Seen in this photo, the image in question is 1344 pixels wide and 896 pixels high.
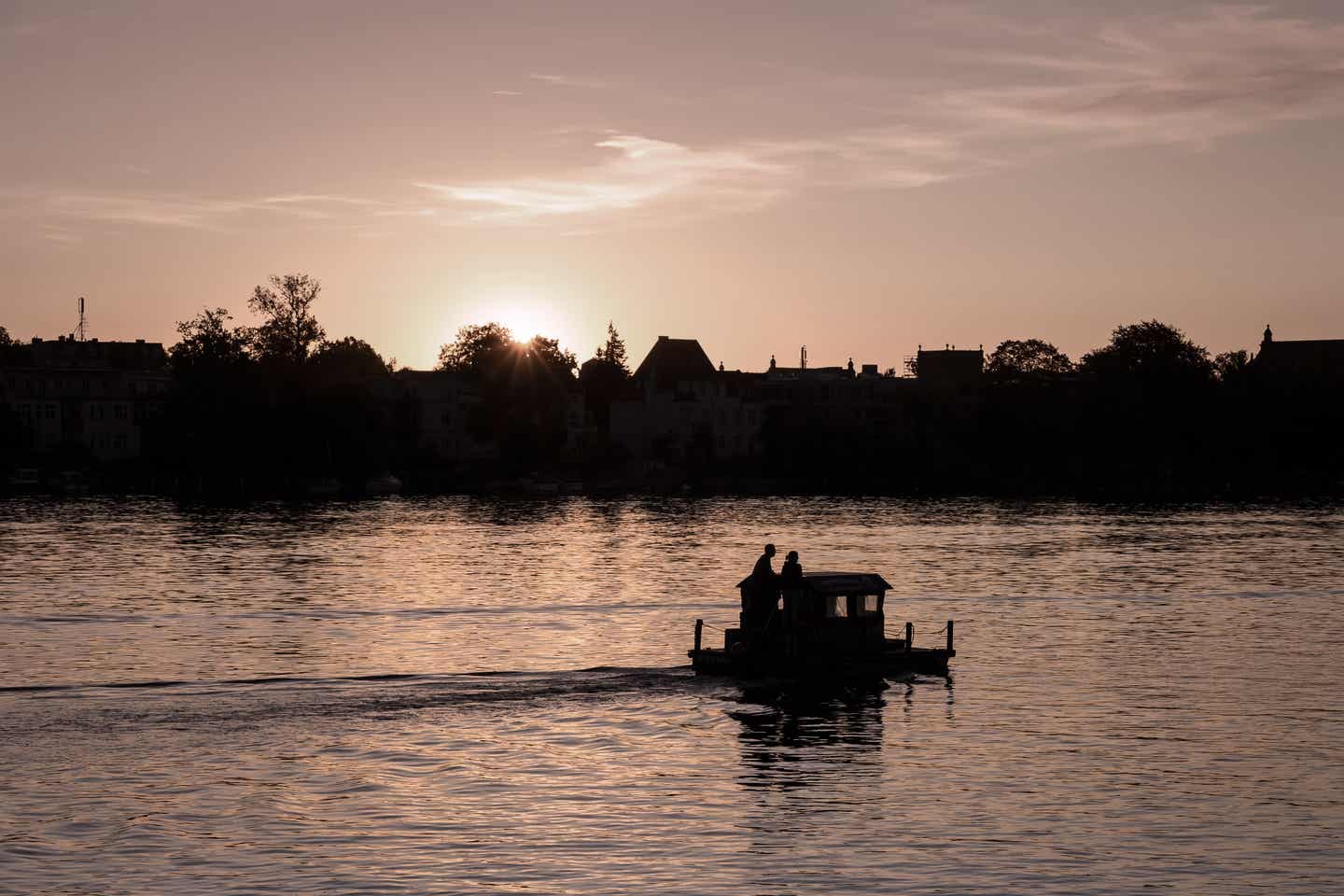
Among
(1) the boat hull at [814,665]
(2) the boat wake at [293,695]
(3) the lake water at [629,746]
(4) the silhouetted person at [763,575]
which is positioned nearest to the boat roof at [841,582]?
(4) the silhouetted person at [763,575]

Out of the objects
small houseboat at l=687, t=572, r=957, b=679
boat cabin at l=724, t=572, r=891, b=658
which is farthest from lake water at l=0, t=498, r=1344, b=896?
boat cabin at l=724, t=572, r=891, b=658

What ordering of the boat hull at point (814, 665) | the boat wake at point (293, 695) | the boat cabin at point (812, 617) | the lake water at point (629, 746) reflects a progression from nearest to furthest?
the lake water at point (629, 746) → the boat wake at point (293, 695) → the boat hull at point (814, 665) → the boat cabin at point (812, 617)

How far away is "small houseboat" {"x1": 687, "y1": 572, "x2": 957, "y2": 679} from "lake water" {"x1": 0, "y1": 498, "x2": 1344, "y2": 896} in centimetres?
105

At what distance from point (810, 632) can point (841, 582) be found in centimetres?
173

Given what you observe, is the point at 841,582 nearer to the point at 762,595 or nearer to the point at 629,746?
the point at 762,595

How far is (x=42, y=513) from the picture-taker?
152625 mm

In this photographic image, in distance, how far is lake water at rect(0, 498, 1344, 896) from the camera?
94.6 ft

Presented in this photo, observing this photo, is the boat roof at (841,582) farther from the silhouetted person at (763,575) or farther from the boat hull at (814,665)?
the boat hull at (814,665)

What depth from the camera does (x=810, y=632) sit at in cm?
4625

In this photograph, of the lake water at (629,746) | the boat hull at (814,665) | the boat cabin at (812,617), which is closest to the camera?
the lake water at (629,746)

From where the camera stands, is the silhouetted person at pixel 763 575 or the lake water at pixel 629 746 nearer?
the lake water at pixel 629 746

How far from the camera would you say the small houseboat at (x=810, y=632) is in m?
46.2

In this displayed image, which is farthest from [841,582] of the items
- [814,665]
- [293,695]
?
[293,695]

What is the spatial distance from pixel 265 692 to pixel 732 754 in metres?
15.3
